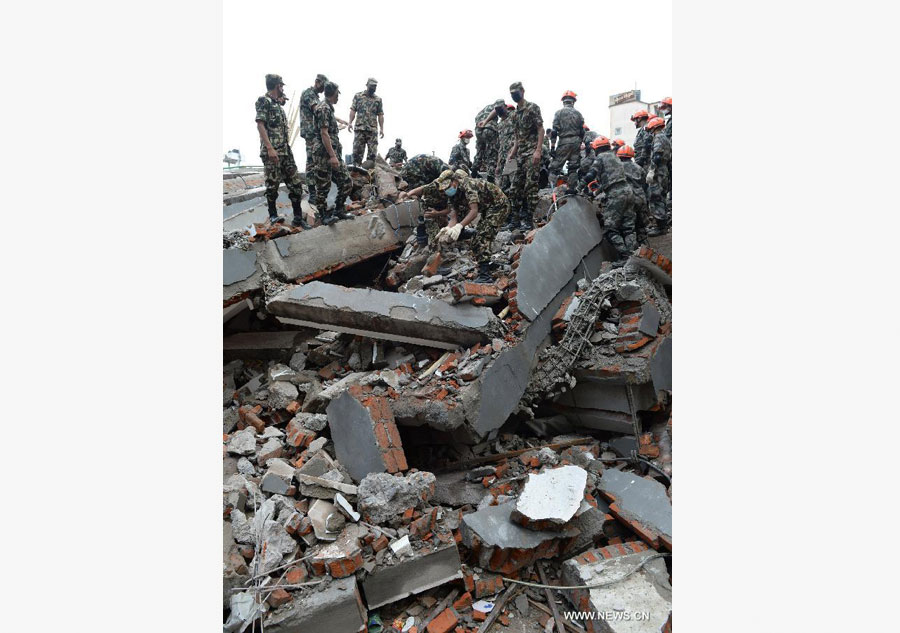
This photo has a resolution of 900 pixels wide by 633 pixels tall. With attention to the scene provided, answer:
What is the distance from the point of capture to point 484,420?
13.0 ft

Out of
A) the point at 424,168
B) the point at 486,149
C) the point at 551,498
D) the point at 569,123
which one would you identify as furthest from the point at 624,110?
the point at 551,498

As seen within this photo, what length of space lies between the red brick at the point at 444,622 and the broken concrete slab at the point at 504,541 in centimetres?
37

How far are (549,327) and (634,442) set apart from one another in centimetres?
136

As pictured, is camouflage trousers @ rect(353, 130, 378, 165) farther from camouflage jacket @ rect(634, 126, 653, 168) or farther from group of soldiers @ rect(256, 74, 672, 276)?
camouflage jacket @ rect(634, 126, 653, 168)

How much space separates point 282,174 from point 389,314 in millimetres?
2672

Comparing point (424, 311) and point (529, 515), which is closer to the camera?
point (529, 515)

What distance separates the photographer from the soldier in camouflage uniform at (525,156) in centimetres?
631

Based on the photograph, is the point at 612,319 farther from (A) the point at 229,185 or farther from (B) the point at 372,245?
(A) the point at 229,185

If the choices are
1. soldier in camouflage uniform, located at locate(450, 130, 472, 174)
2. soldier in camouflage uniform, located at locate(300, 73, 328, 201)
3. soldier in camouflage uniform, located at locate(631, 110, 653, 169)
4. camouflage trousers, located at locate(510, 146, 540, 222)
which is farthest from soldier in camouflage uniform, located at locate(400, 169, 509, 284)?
soldier in camouflage uniform, located at locate(450, 130, 472, 174)

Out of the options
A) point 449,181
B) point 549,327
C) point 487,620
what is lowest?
point 487,620

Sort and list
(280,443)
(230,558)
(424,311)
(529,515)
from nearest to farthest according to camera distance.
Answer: (230,558) < (529,515) < (280,443) < (424,311)

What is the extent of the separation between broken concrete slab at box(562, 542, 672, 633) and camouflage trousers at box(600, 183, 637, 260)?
3719 millimetres

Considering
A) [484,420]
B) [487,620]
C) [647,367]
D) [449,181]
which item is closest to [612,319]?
[647,367]

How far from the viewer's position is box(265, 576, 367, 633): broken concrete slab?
8.37 ft
